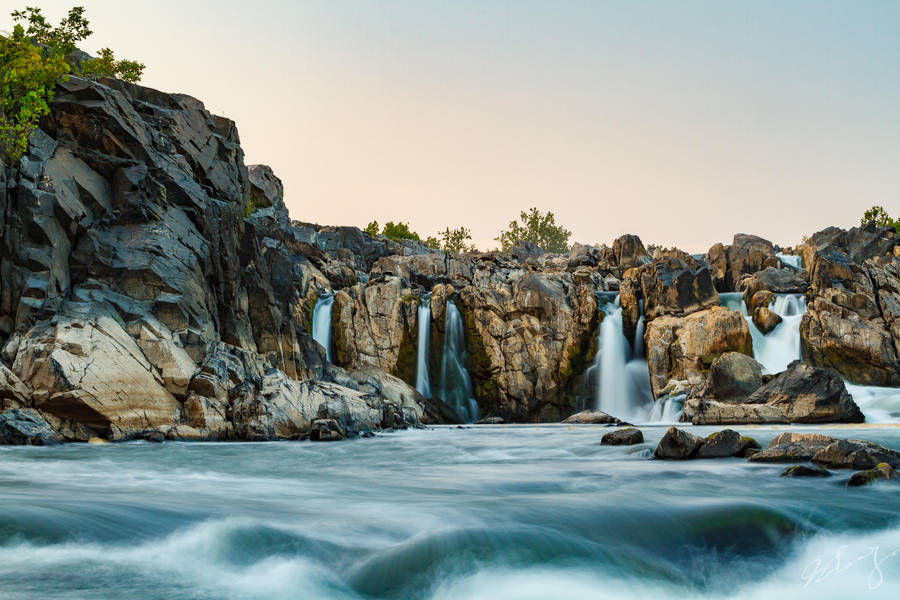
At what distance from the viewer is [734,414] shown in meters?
21.5

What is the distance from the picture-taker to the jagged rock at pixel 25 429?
1440cm

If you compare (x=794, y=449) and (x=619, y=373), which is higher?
(x=619, y=373)

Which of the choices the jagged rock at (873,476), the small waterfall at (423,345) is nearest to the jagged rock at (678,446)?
the jagged rock at (873,476)

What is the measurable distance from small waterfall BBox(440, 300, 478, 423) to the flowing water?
20.9 m

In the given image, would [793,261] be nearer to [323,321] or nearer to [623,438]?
[323,321]

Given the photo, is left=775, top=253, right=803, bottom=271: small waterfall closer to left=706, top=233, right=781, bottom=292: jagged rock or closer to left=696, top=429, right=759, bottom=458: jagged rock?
left=706, top=233, right=781, bottom=292: jagged rock

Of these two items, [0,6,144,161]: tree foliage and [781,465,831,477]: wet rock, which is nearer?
[781,465,831,477]: wet rock

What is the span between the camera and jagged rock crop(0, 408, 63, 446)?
47.2 feet

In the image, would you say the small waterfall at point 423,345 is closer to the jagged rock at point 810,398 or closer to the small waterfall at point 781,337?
the jagged rock at point 810,398

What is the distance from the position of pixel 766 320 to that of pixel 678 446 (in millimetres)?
23214

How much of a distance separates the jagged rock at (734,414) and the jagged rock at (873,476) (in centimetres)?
1247

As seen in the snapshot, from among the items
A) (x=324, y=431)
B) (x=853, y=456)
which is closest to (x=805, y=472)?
(x=853, y=456)

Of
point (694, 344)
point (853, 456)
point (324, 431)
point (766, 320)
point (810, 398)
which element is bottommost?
point (324, 431)
